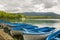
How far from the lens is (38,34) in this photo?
4.08 m

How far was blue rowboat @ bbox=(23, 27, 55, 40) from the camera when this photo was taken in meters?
4.05

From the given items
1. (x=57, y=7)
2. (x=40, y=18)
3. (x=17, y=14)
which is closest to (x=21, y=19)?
(x=17, y=14)

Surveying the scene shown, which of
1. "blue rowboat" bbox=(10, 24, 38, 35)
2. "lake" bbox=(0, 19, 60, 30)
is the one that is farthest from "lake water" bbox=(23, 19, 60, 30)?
"blue rowboat" bbox=(10, 24, 38, 35)

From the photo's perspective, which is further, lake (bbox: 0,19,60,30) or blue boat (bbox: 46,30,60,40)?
lake (bbox: 0,19,60,30)

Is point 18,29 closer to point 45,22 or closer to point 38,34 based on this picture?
point 38,34

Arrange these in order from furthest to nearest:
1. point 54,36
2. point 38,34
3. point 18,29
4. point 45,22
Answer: point 18,29, point 45,22, point 38,34, point 54,36

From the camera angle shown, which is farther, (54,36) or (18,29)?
(18,29)

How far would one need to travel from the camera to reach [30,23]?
4211 millimetres

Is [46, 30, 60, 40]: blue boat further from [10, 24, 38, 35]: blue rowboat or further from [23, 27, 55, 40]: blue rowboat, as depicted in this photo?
[10, 24, 38, 35]: blue rowboat

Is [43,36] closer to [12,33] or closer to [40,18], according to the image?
[40,18]

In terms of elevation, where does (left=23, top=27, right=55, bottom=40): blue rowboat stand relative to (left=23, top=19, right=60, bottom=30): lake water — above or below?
below

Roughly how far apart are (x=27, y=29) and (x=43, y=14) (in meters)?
0.53

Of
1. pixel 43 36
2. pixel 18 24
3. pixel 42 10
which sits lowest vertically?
pixel 43 36

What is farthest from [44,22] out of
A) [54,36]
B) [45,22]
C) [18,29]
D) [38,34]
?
[18,29]
